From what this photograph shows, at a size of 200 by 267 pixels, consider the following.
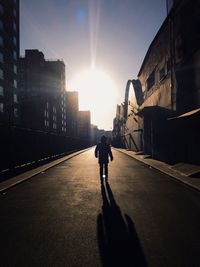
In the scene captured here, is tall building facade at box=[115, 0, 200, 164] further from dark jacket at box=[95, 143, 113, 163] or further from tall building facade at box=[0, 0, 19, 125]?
tall building facade at box=[0, 0, 19, 125]

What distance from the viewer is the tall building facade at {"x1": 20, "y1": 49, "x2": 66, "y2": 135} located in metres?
92.8

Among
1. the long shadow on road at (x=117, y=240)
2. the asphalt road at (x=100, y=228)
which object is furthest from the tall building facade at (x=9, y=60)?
the long shadow on road at (x=117, y=240)

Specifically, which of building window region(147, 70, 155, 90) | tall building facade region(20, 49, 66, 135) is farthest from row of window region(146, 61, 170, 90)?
tall building facade region(20, 49, 66, 135)

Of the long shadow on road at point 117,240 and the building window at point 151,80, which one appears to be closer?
the long shadow on road at point 117,240

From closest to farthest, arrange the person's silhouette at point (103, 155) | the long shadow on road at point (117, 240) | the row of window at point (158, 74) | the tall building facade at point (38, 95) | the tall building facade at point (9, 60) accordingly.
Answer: the long shadow on road at point (117, 240), the person's silhouette at point (103, 155), the row of window at point (158, 74), the tall building facade at point (9, 60), the tall building facade at point (38, 95)

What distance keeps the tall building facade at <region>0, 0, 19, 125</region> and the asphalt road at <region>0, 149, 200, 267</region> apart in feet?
180

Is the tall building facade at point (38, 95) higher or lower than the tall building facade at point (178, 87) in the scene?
higher

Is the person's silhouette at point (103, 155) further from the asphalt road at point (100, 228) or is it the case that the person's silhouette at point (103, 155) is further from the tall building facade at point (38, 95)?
the tall building facade at point (38, 95)

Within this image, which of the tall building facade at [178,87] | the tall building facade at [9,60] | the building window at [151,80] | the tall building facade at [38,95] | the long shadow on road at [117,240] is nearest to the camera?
the long shadow on road at [117,240]

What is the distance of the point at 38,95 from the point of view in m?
99.1

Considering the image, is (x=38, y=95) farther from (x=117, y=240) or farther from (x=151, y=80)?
(x=117, y=240)

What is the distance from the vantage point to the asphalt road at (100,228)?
421 cm

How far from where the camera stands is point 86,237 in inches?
202

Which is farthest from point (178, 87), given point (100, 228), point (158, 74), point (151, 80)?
point (100, 228)
